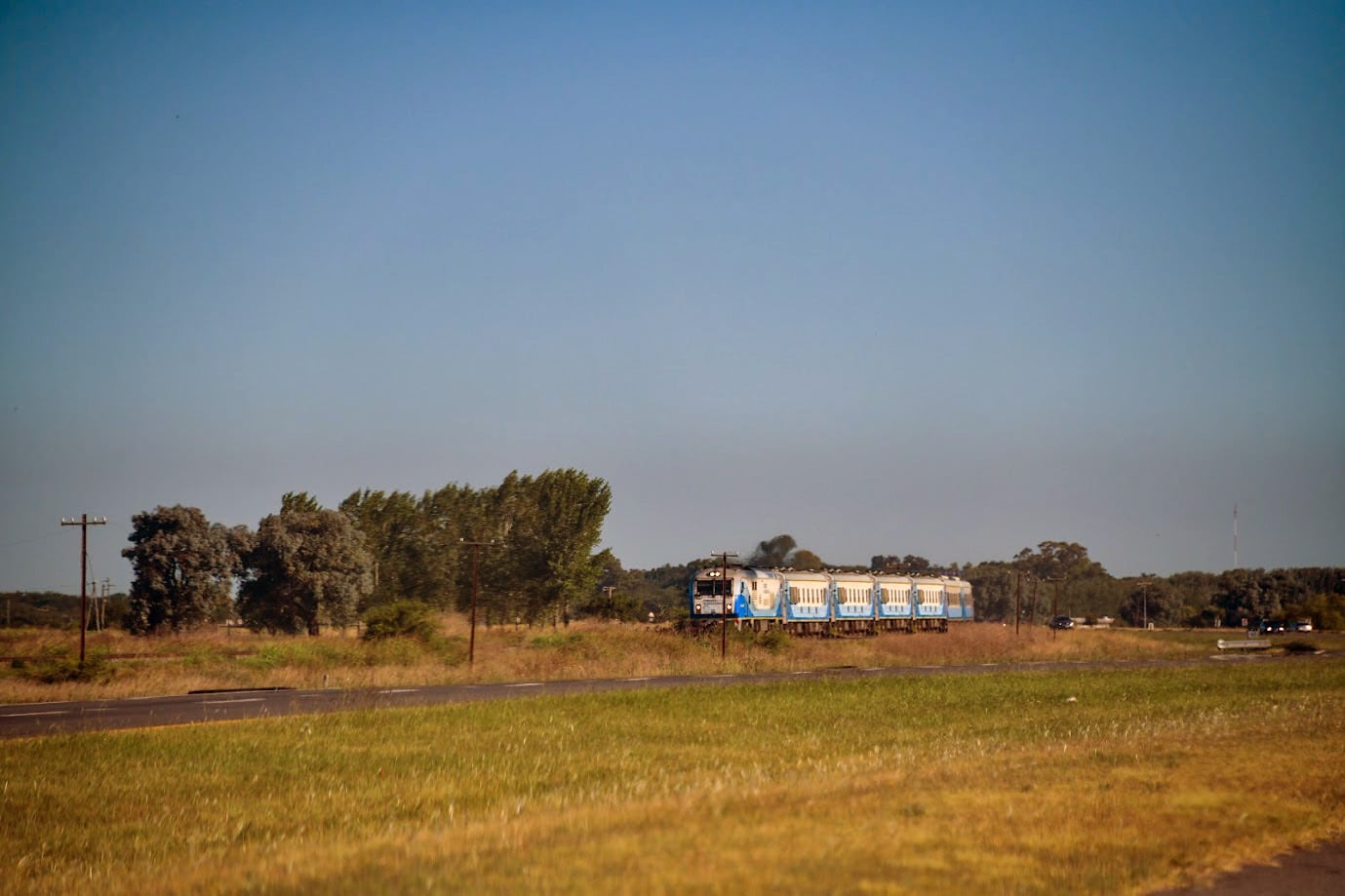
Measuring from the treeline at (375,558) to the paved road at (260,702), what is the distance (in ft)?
127

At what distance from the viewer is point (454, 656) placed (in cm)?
5725

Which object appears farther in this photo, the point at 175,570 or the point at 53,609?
the point at 53,609

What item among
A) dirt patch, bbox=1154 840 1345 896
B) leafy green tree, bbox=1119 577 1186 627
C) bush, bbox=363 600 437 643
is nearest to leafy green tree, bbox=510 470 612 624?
bush, bbox=363 600 437 643

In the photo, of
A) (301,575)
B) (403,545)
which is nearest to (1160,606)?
(403,545)

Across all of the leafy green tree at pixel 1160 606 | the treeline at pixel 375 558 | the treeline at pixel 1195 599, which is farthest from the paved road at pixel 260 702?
the leafy green tree at pixel 1160 606

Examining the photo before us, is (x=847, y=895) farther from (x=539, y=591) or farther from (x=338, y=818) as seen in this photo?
(x=539, y=591)

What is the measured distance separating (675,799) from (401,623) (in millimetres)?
49329

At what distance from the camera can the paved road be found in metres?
29.2

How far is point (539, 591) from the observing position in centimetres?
9038

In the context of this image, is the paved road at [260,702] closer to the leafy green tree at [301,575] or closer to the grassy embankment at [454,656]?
the grassy embankment at [454,656]

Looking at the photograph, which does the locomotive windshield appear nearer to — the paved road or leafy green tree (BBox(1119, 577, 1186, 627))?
the paved road

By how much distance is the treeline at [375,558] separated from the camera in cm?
7762

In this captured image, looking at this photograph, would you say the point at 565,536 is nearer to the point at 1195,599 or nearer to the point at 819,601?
the point at 819,601

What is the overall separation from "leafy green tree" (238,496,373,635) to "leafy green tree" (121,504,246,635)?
8.22 feet
